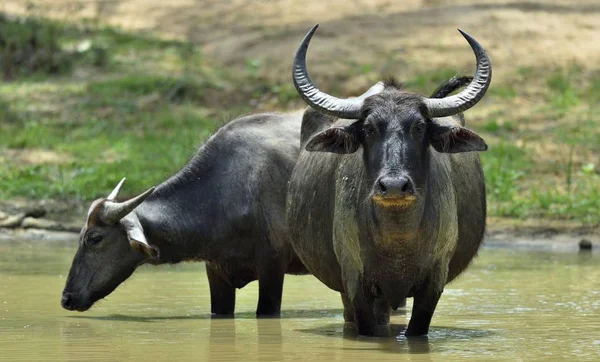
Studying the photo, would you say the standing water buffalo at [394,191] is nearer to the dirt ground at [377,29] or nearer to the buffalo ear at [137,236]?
the buffalo ear at [137,236]

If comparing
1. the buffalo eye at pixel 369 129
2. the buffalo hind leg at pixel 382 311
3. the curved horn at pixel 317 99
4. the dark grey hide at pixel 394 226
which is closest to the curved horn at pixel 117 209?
the dark grey hide at pixel 394 226

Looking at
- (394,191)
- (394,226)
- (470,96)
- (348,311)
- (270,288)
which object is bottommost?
(270,288)

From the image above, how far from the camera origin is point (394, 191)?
861 cm

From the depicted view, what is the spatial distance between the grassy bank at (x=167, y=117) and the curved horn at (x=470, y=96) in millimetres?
6900

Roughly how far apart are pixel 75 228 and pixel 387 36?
26.0 feet

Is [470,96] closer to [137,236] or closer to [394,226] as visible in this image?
[394,226]

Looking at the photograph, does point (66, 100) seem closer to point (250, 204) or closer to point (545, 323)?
point (250, 204)

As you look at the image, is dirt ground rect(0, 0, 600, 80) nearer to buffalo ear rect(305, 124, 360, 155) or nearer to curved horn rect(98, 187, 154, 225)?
curved horn rect(98, 187, 154, 225)

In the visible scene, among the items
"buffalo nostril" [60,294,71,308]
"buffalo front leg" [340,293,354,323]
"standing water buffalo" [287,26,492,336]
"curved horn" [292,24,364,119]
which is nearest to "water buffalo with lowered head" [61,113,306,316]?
"buffalo nostril" [60,294,71,308]

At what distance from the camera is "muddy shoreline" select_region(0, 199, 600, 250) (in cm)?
1576

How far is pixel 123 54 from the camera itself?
77.4ft

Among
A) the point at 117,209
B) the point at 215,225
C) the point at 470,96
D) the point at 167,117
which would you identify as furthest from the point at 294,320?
the point at 167,117

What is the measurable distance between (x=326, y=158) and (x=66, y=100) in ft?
38.6

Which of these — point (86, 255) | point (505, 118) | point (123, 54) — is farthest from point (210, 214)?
point (123, 54)
